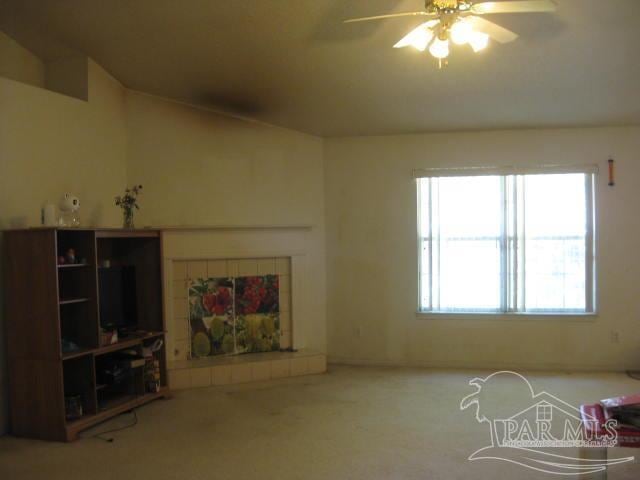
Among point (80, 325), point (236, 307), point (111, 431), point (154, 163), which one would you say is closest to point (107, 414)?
point (111, 431)

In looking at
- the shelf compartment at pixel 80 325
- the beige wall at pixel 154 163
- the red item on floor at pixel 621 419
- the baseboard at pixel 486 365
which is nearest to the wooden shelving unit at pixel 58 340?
the shelf compartment at pixel 80 325

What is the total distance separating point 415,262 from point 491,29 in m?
3.00

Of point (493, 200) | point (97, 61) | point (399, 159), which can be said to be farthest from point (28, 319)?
point (493, 200)

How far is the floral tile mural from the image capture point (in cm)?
479

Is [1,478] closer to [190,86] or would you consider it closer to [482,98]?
[190,86]

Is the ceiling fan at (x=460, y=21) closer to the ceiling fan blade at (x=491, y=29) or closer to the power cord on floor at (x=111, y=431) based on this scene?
the ceiling fan blade at (x=491, y=29)

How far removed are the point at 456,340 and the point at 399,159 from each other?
2.04m

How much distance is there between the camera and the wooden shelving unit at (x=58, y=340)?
3.28 metres

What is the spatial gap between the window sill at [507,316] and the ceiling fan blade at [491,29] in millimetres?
3148

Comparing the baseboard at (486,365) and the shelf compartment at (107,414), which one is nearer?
the shelf compartment at (107,414)

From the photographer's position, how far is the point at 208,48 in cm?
360

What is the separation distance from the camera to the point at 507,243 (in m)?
4.98

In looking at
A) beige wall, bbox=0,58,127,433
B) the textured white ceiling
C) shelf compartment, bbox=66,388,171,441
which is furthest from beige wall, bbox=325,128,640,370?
beige wall, bbox=0,58,127,433

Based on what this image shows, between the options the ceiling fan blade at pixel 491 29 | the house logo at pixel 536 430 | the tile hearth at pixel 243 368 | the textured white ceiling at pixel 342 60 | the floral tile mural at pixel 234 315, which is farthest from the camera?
the floral tile mural at pixel 234 315
